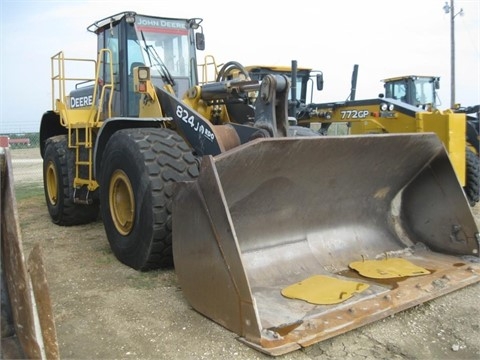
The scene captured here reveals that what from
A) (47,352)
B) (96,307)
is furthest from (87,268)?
(47,352)

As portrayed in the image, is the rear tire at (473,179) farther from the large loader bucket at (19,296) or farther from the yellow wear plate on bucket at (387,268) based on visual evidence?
the large loader bucket at (19,296)

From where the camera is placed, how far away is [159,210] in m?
4.20

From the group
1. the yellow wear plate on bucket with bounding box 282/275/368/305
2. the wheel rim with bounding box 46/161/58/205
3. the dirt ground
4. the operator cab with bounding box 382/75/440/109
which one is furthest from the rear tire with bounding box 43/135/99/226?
the operator cab with bounding box 382/75/440/109

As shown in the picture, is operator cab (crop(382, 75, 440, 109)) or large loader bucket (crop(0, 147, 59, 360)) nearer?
large loader bucket (crop(0, 147, 59, 360))

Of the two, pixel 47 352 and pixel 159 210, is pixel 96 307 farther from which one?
pixel 47 352

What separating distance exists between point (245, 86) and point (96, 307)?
237 cm

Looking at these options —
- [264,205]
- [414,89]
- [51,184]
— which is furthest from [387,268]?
[414,89]

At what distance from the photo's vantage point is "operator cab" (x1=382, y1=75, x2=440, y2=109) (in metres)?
12.8

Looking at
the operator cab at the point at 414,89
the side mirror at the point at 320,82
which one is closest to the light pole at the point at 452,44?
the operator cab at the point at 414,89

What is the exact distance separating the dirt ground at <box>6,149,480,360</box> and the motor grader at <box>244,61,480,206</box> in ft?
10.8

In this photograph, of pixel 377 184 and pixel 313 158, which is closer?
pixel 313 158

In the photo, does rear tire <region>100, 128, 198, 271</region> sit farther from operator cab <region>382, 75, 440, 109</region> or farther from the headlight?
operator cab <region>382, 75, 440, 109</region>

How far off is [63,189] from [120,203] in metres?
2.12

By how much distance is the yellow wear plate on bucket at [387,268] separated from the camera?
4.12 metres
